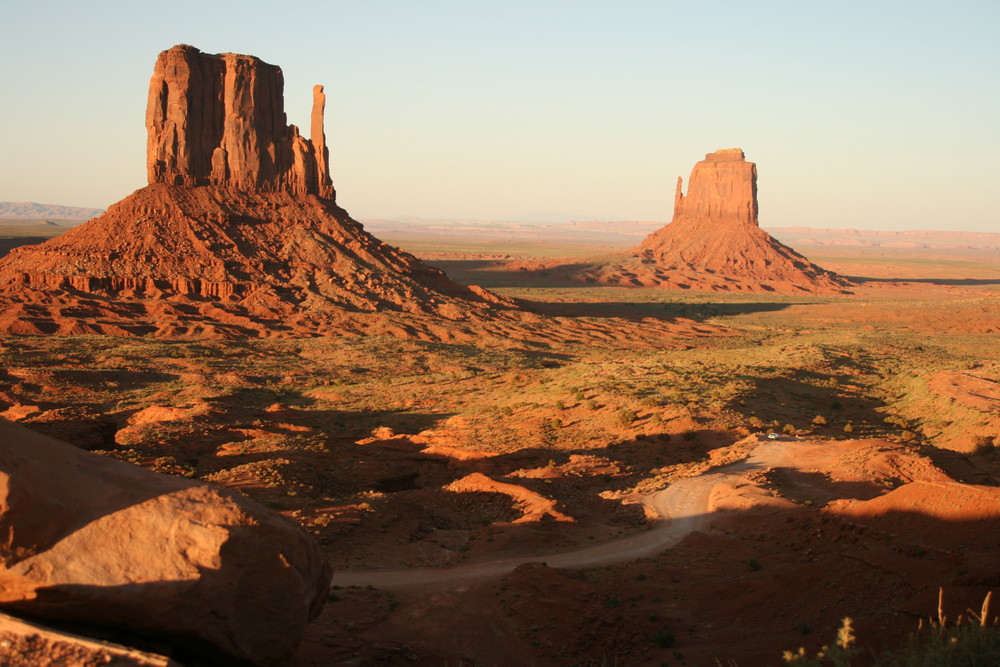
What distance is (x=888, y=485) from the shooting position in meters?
22.0

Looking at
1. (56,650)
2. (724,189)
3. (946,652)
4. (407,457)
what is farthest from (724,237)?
(56,650)

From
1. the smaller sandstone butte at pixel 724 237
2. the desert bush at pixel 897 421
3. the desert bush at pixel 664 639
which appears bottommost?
the desert bush at pixel 897 421

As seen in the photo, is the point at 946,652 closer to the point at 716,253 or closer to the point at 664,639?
the point at 664,639

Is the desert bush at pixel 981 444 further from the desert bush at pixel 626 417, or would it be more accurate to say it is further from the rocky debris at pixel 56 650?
the rocky debris at pixel 56 650

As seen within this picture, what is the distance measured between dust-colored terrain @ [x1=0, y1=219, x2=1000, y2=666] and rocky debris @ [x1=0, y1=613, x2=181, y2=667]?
3925mm

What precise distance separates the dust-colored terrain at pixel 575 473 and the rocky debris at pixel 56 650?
393cm

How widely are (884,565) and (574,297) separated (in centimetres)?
8820

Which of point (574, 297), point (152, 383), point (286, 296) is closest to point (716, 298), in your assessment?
point (574, 297)

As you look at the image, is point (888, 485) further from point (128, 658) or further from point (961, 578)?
point (128, 658)

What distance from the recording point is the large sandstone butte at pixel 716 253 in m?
126

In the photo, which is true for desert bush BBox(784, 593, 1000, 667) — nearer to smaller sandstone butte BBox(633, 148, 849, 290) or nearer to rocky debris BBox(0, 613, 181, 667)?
rocky debris BBox(0, 613, 181, 667)

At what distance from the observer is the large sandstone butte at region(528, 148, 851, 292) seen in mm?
126062

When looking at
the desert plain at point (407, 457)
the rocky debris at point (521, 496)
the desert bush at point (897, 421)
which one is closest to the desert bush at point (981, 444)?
the desert plain at point (407, 457)

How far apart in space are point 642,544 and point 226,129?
195ft
